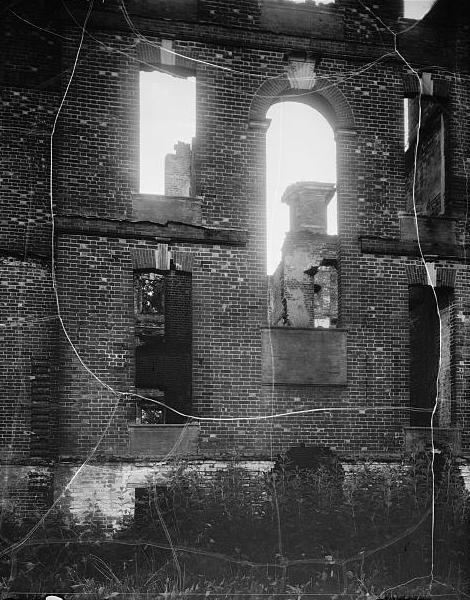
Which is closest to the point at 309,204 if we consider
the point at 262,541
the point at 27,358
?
the point at 27,358

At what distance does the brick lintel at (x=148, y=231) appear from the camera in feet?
38.5

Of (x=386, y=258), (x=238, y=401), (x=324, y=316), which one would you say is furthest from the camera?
(x=324, y=316)

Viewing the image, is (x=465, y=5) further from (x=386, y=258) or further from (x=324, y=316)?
(x=324, y=316)

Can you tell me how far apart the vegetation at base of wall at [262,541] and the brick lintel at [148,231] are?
352 centimetres

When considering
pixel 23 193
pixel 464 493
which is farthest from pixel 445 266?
pixel 23 193

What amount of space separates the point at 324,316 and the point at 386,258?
7.55 m

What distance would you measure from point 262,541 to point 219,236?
4688 mm

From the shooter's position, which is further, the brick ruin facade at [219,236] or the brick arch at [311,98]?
the brick arch at [311,98]

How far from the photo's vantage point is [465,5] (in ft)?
43.8

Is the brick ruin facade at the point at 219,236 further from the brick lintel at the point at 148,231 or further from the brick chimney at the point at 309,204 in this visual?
the brick chimney at the point at 309,204

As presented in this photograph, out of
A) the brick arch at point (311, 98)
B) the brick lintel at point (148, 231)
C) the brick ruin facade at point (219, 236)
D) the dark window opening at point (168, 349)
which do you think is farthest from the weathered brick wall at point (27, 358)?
the dark window opening at point (168, 349)

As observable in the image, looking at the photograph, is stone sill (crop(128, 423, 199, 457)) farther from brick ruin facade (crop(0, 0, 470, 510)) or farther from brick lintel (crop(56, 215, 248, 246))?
brick lintel (crop(56, 215, 248, 246))

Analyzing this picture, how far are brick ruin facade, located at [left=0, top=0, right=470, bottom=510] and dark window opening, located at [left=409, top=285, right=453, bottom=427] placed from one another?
67 mm

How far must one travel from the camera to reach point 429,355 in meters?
14.6
